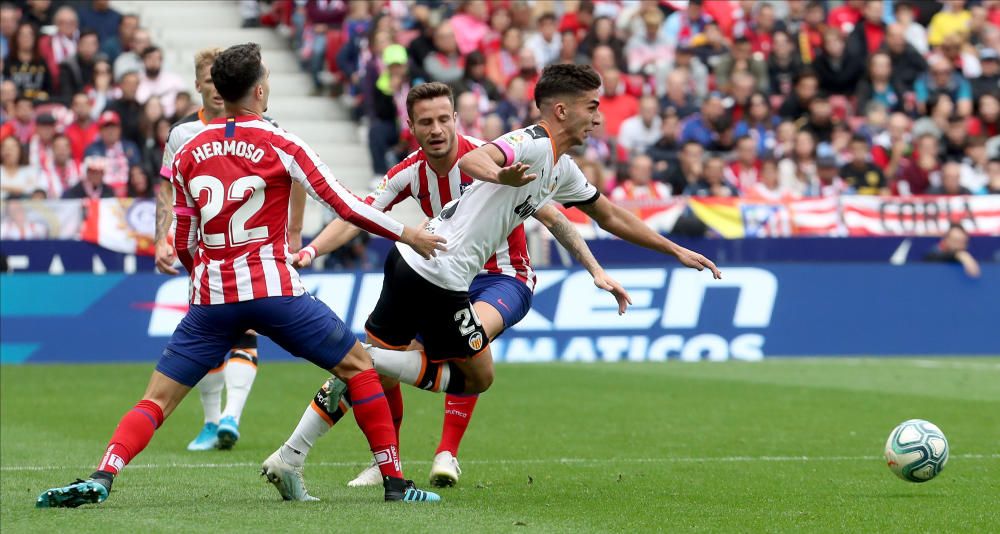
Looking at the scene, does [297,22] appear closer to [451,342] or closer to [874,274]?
[874,274]

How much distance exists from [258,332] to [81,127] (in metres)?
13.4

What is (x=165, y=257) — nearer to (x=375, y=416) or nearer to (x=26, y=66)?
(x=375, y=416)

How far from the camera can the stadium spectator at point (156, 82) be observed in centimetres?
2091

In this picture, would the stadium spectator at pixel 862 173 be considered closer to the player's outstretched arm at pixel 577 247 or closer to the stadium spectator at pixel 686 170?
the stadium spectator at pixel 686 170

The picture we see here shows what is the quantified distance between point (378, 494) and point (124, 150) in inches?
486

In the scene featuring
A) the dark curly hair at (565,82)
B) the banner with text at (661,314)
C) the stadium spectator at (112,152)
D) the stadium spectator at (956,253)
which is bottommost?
the banner with text at (661,314)

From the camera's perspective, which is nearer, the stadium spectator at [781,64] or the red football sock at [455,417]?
the red football sock at [455,417]

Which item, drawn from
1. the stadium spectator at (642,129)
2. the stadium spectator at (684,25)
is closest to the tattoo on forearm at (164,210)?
the stadium spectator at (642,129)

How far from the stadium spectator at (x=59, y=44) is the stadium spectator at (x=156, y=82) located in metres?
0.98

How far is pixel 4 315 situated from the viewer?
16516 millimetres

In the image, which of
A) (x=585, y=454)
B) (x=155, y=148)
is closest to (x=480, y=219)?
(x=585, y=454)

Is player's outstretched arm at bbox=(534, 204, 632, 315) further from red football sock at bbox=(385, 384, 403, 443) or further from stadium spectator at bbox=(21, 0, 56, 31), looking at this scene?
stadium spectator at bbox=(21, 0, 56, 31)

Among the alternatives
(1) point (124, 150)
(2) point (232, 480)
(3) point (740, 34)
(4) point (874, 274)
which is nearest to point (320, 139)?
(1) point (124, 150)

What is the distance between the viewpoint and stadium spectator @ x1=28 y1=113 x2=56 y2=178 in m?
19.1
